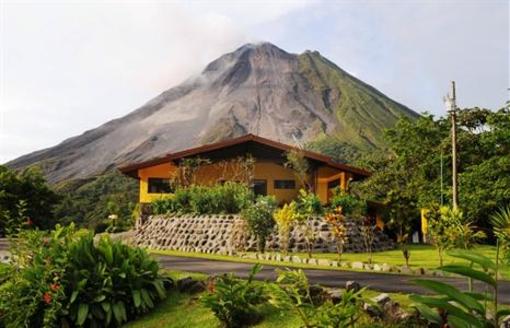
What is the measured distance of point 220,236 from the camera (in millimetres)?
18953

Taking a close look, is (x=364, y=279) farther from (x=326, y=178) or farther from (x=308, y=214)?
(x=326, y=178)

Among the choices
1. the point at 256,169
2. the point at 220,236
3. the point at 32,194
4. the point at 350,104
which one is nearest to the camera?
the point at 220,236

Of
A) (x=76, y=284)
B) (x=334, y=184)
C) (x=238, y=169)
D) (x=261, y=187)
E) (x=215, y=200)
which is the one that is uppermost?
(x=238, y=169)

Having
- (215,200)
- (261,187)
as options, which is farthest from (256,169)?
(215,200)

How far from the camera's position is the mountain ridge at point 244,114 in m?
92.8

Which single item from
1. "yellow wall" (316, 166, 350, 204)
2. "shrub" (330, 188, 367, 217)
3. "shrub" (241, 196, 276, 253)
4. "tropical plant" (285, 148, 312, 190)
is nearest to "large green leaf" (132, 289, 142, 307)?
"shrub" (241, 196, 276, 253)

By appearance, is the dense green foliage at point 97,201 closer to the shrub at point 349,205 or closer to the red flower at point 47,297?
the shrub at point 349,205

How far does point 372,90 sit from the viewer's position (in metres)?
112

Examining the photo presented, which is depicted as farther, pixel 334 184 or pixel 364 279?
pixel 334 184

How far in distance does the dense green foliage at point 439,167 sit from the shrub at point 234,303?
1497 cm

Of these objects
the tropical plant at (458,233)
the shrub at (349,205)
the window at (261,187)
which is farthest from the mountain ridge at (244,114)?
the tropical plant at (458,233)

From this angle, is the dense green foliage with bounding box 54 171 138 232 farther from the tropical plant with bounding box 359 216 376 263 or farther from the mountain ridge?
the mountain ridge

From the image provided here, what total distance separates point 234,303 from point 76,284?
2.14m

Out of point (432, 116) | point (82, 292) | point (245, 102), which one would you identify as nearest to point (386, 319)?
point (82, 292)
